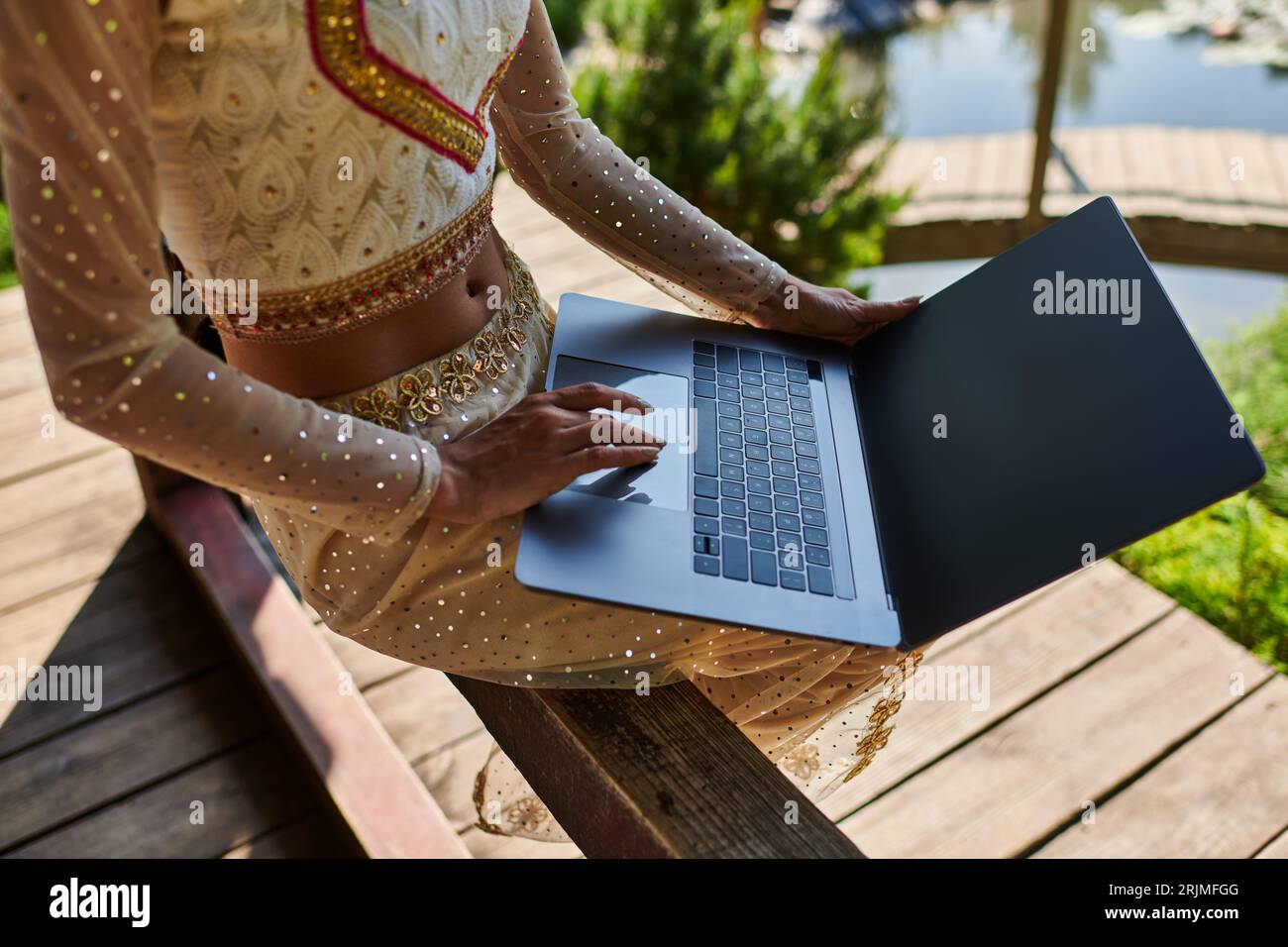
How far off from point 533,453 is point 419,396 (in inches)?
6.4

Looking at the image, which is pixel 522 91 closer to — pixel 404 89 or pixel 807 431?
pixel 404 89

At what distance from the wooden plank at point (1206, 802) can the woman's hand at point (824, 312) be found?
0.92 metres

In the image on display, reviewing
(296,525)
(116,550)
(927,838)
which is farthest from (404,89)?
(116,550)

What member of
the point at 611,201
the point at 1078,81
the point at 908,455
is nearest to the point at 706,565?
the point at 908,455

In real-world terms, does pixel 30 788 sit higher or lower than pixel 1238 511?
higher

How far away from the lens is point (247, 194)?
77cm

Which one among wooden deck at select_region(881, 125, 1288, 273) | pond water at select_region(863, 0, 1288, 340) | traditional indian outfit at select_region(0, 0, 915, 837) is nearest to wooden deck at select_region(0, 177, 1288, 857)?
traditional indian outfit at select_region(0, 0, 915, 837)

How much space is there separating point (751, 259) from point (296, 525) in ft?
1.79

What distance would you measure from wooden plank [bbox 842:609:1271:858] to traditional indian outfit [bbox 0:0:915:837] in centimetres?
58

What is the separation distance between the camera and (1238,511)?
9.81 feet

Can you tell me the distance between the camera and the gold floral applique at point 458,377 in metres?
0.94

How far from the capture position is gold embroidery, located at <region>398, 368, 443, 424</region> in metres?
0.91

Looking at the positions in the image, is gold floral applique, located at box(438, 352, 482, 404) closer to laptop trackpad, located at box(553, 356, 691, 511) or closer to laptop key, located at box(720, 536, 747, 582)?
laptop trackpad, located at box(553, 356, 691, 511)

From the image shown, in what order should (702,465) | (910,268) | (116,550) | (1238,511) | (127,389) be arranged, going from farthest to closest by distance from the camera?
1. (910,268)
2. (1238,511)
3. (116,550)
4. (702,465)
5. (127,389)
